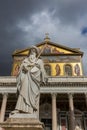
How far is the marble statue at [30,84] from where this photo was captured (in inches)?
186

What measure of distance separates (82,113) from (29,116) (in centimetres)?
2615

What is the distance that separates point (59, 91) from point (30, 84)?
22115 mm

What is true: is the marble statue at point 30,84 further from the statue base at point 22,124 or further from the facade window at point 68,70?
the facade window at point 68,70

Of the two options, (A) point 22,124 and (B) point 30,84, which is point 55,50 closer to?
(B) point 30,84

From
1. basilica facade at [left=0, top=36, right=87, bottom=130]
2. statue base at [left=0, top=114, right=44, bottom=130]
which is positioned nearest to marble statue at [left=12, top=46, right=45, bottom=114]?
statue base at [left=0, top=114, right=44, bottom=130]

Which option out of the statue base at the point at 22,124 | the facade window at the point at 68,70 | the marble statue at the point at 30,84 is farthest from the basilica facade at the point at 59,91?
the statue base at the point at 22,124

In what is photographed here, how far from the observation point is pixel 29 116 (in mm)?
4457

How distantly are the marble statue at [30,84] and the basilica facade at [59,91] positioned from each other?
19.7m

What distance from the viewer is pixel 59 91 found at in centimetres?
2688

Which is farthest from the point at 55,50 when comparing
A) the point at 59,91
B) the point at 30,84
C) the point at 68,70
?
the point at 30,84

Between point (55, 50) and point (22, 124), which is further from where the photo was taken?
point (55, 50)

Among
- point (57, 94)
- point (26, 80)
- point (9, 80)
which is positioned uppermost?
point (9, 80)

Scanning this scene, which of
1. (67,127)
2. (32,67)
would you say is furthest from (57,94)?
(32,67)

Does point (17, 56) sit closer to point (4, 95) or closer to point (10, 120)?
point (4, 95)
